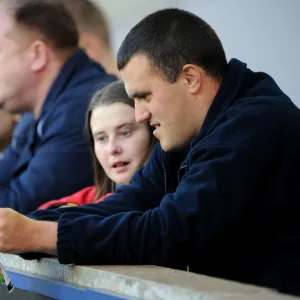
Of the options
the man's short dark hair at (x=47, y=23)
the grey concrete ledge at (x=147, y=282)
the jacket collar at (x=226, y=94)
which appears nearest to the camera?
the grey concrete ledge at (x=147, y=282)

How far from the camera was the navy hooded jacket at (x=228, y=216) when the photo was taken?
1.35 meters

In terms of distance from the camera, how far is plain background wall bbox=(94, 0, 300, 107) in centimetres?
297

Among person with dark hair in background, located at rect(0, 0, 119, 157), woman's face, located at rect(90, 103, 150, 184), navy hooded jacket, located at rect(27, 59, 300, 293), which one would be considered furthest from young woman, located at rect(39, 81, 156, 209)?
person with dark hair in background, located at rect(0, 0, 119, 157)

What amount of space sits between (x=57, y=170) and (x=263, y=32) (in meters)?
1.10

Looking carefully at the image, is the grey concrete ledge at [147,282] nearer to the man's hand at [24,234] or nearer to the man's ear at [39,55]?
the man's hand at [24,234]

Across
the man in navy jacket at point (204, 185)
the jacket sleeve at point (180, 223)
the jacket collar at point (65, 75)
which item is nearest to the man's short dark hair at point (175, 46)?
the man in navy jacket at point (204, 185)

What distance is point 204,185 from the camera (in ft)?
4.39

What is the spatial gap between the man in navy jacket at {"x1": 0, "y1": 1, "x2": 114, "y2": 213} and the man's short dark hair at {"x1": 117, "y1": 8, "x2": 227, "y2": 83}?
104 centimetres

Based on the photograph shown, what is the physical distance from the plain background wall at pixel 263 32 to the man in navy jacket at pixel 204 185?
4.54ft

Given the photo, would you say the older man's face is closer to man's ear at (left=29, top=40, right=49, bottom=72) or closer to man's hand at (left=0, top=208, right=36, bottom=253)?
man's ear at (left=29, top=40, right=49, bottom=72)

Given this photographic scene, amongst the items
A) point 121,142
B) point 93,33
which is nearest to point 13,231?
point 121,142

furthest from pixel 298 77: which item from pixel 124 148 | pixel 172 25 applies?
pixel 172 25

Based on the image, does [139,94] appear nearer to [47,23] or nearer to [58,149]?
[58,149]

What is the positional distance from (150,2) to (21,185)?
190cm
